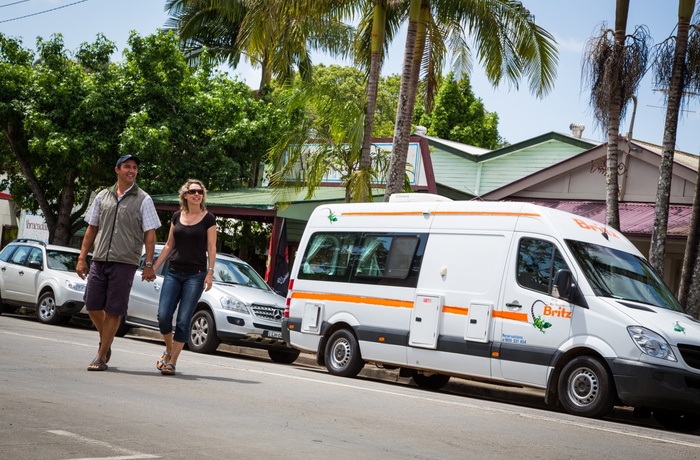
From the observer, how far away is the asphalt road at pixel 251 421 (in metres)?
6.06

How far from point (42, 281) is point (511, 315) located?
1096 centimetres

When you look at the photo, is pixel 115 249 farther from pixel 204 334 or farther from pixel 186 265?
pixel 204 334

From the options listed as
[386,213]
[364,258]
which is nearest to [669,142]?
[386,213]

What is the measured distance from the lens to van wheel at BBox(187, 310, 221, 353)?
15.1m

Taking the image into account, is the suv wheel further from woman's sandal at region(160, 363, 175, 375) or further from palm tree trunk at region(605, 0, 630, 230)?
palm tree trunk at region(605, 0, 630, 230)

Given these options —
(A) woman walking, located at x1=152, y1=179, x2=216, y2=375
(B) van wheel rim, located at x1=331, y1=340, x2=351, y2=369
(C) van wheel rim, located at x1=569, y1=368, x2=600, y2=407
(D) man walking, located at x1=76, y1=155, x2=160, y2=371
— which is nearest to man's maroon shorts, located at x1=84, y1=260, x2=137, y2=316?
(D) man walking, located at x1=76, y1=155, x2=160, y2=371

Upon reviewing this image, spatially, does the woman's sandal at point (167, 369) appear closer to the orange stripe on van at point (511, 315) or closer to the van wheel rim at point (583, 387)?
the orange stripe on van at point (511, 315)

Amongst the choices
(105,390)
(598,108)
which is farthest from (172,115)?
(105,390)

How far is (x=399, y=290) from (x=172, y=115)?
50.3 feet

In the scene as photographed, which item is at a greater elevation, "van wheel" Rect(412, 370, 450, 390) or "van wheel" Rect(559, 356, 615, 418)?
"van wheel" Rect(559, 356, 615, 418)

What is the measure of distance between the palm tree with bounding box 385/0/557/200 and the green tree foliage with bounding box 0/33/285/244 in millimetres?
9054

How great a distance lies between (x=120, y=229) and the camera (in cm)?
966

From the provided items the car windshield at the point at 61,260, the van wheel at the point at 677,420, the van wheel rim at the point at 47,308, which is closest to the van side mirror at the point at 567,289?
the van wheel at the point at 677,420

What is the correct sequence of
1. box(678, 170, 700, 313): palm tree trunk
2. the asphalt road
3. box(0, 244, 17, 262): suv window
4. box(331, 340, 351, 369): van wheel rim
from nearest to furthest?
the asphalt road, box(331, 340, 351, 369): van wheel rim, box(678, 170, 700, 313): palm tree trunk, box(0, 244, 17, 262): suv window
